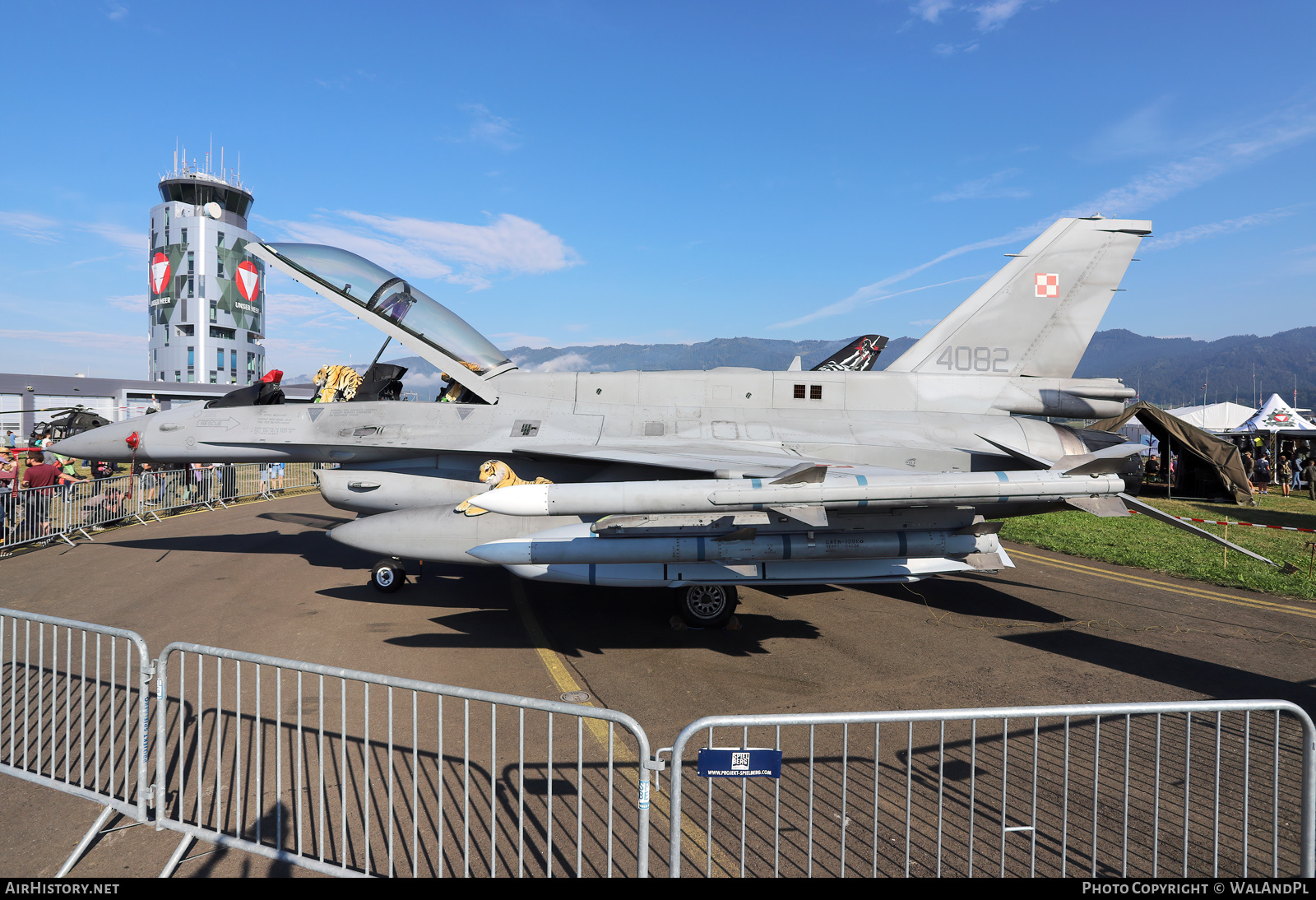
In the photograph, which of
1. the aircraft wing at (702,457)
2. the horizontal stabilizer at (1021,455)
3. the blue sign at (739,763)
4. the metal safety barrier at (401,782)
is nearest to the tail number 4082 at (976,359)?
the horizontal stabilizer at (1021,455)

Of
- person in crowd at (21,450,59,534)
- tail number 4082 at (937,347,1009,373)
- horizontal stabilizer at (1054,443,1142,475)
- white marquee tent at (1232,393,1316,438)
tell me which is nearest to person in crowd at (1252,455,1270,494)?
white marquee tent at (1232,393,1316,438)

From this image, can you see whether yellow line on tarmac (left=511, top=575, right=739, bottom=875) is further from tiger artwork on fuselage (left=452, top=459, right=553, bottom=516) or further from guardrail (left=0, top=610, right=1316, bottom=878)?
tiger artwork on fuselage (left=452, top=459, right=553, bottom=516)

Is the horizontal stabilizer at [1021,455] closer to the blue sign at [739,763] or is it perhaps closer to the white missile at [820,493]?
the white missile at [820,493]

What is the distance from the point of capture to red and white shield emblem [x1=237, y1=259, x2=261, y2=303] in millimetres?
67625

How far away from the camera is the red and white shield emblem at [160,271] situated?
216 ft

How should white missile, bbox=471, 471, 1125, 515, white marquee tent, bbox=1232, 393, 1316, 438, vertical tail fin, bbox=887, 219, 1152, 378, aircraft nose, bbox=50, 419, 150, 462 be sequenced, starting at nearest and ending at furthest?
white missile, bbox=471, 471, 1125, 515 < vertical tail fin, bbox=887, 219, 1152, 378 < aircraft nose, bbox=50, 419, 150, 462 < white marquee tent, bbox=1232, 393, 1316, 438

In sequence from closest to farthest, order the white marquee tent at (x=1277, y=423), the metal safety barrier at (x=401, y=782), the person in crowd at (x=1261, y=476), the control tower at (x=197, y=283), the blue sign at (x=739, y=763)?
the blue sign at (x=739, y=763)
the metal safety barrier at (x=401, y=782)
the person in crowd at (x=1261, y=476)
the white marquee tent at (x=1277, y=423)
the control tower at (x=197, y=283)

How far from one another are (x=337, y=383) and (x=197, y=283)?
238ft

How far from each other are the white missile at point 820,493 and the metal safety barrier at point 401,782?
184 centimetres

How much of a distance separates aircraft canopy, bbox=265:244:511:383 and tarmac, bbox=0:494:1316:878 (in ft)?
11.4

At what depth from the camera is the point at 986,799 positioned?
404cm

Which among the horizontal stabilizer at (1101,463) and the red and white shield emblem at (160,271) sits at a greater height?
the red and white shield emblem at (160,271)

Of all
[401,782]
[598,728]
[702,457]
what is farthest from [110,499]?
[598,728]

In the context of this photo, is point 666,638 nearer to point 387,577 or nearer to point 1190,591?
point 387,577
